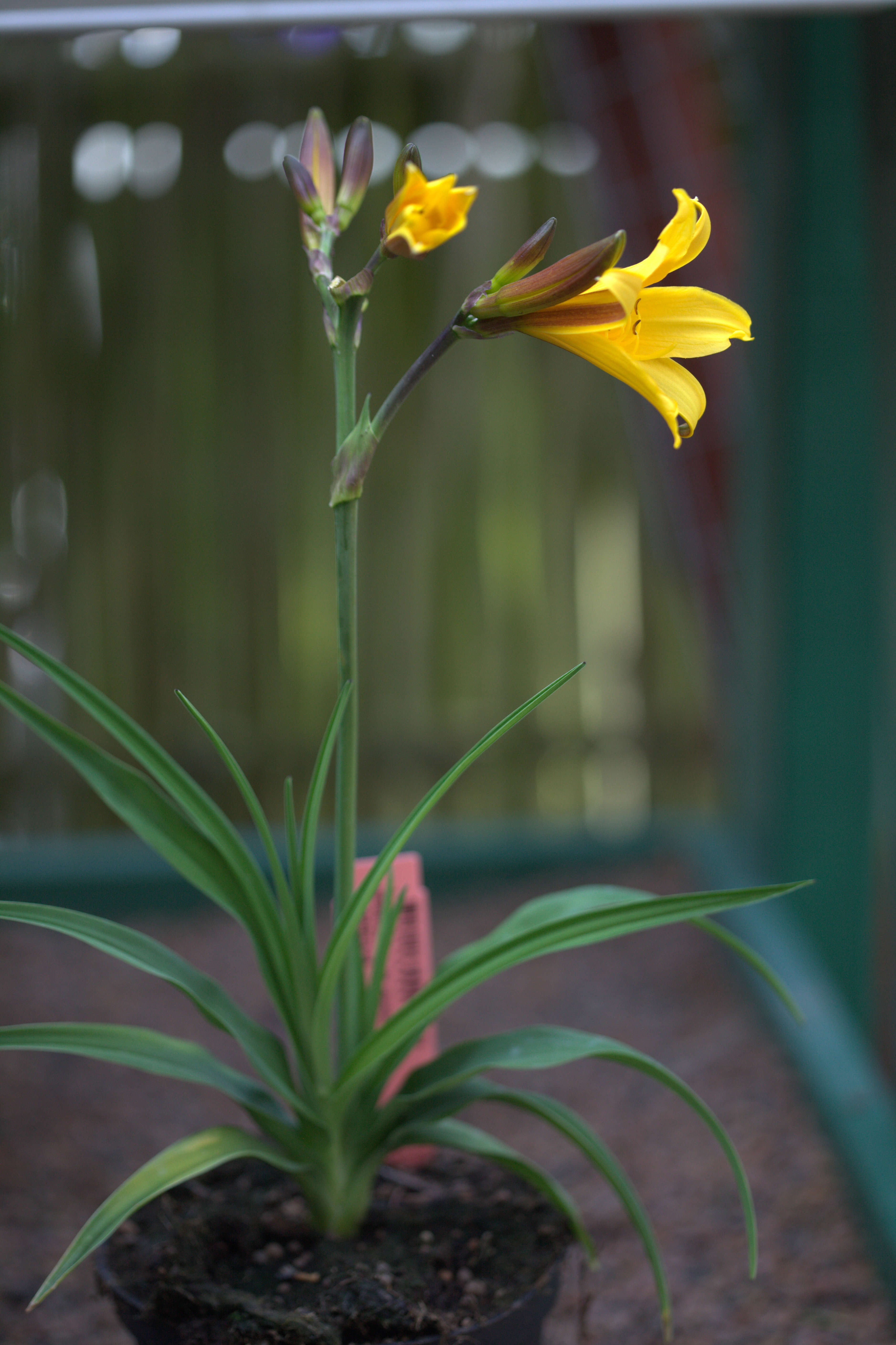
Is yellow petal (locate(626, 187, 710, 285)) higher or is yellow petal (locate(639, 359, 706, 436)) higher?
yellow petal (locate(626, 187, 710, 285))

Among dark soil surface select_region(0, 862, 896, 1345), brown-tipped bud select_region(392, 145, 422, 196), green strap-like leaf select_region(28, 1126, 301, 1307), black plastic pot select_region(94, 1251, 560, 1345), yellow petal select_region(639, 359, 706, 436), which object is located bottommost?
dark soil surface select_region(0, 862, 896, 1345)

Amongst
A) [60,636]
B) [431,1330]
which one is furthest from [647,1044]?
[60,636]

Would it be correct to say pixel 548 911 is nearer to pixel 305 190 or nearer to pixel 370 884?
pixel 370 884

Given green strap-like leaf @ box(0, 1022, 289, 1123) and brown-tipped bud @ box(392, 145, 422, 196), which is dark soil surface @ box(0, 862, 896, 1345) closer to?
green strap-like leaf @ box(0, 1022, 289, 1123)

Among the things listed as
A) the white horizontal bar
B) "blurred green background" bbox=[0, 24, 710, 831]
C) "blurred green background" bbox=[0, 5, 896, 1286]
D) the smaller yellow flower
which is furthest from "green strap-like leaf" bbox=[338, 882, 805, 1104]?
"blurred green background" bbox=[0, 24, 710, 831]

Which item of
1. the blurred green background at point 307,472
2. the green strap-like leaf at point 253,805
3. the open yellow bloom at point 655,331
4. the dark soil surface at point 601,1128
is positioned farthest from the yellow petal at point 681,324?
the blurred green background at point 307,472

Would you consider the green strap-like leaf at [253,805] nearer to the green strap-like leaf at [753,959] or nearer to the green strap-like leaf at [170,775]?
the green strap-like leaf at [170,775]
